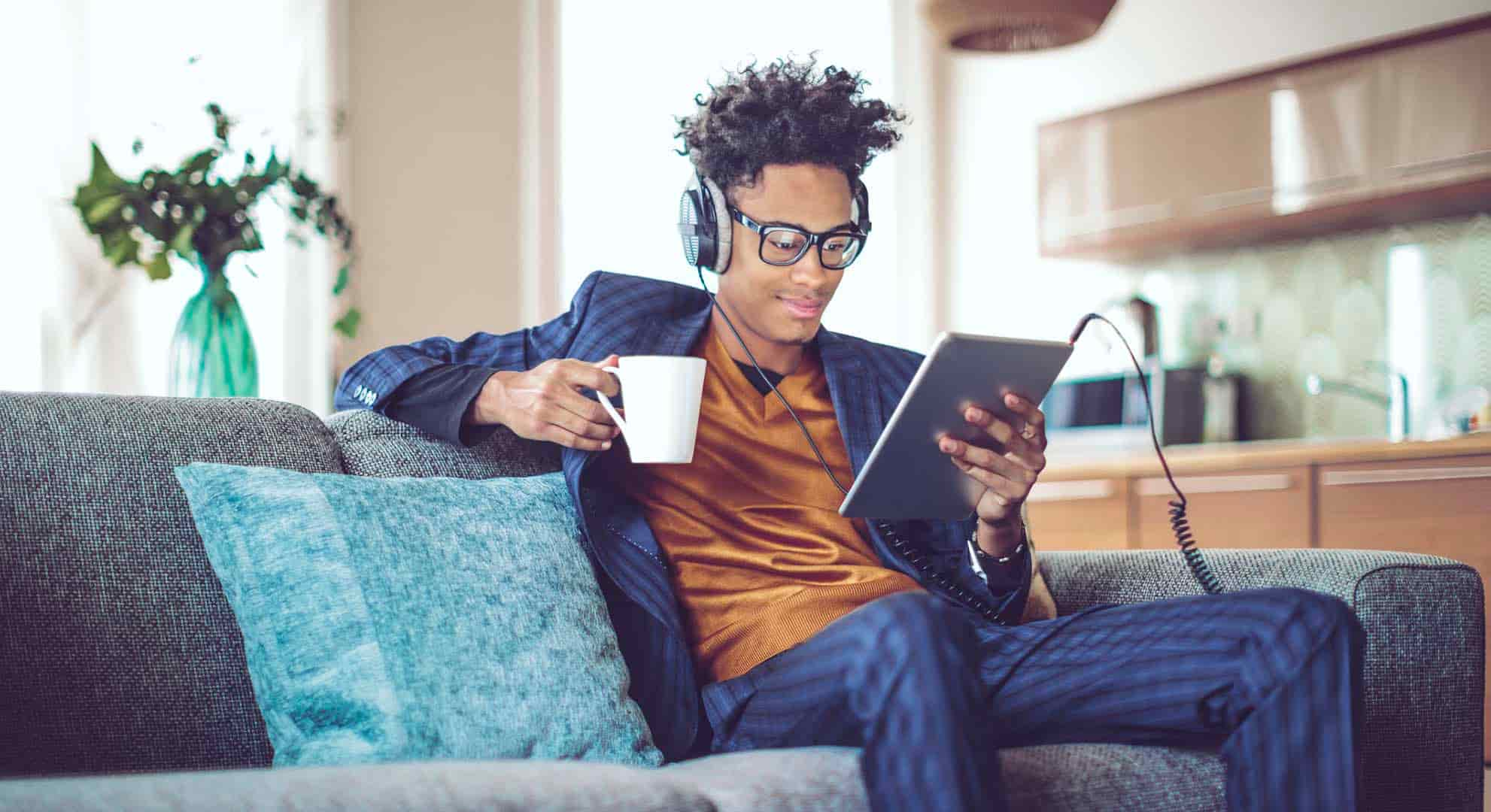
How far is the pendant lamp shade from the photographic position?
204cm

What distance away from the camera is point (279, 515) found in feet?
4.52

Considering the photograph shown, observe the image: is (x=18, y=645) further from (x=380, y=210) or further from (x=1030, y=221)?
(x=1030, y=221)

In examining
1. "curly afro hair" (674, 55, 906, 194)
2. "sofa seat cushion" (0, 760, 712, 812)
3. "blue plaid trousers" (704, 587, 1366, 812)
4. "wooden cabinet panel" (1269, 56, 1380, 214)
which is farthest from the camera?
"wooden cabinet panel" (1269, 56, 1380, 214)

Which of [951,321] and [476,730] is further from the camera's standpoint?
[951,321]

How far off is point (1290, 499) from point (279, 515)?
9.09 feet

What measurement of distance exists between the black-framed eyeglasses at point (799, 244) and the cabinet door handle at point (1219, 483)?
1.92m

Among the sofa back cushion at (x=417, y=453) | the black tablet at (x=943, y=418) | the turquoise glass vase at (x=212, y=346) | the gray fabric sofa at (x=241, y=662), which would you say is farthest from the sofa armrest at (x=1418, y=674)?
the turquoise glass vase at (x=212, y=346)

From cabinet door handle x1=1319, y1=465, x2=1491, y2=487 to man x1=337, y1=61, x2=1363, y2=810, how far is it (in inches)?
72.9

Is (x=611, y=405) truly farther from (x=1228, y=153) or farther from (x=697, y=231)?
(x=1228, y=153)

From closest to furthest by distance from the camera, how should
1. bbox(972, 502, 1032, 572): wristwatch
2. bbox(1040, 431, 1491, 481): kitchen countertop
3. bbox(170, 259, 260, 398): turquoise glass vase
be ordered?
bbox(972, 502, 1032, 572): wristwatch < bbox(170, 259, 260, 398): turquoise glass vase < bbox(1040, 431, 1491, 481): kitchen countertop

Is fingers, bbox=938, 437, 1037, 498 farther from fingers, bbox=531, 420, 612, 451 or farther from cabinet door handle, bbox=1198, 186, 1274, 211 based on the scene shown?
cabinet door handle, bbox=1198, 186, 1274, 211

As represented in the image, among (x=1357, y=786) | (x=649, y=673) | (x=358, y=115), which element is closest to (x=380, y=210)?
(x=358, y=115)

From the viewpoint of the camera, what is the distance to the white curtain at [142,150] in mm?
3008

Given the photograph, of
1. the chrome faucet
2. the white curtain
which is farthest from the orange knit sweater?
the chrome faucet
